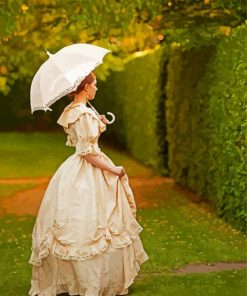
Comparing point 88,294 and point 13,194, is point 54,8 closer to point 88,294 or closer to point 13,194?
point 13,194

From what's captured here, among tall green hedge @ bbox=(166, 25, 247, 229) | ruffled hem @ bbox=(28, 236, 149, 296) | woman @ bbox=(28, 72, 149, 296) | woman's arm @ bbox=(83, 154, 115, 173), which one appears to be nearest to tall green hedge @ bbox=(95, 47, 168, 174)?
tall green hedge @ bbox=(166, 25, 247, 229)

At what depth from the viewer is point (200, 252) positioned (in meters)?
8.80

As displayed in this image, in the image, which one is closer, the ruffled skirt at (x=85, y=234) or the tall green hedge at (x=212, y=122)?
the ruffled skirt at (x=85, y=234)

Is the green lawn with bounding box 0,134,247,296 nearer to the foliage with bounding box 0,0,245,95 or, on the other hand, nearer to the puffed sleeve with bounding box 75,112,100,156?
the puffed sleeve with bounding box 75,112,100,156

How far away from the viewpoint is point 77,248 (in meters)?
6.43

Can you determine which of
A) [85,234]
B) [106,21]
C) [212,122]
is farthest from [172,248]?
[106,21]

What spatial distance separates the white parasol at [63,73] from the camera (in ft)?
21.3

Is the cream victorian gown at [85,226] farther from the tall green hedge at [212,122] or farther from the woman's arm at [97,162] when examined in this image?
the tall green hedge at [212,122]

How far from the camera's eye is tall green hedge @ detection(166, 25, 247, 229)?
10039mm

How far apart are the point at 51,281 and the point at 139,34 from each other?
7.20 meters

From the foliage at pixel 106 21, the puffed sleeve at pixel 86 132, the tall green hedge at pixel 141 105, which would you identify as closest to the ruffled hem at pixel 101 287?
the puffed sleeve at pixel 86 132

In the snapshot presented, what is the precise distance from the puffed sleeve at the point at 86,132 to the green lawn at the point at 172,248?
1.44 meters

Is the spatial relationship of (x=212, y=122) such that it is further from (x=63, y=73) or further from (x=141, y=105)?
(x=141, y=105)

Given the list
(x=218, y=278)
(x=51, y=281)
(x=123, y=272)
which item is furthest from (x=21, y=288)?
(x=218, y=278)
